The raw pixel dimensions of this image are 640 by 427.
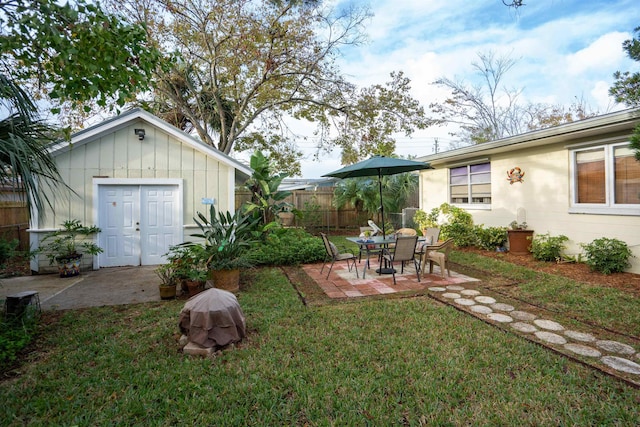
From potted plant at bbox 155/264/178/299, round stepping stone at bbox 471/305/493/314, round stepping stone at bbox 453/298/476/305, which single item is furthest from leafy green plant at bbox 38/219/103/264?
round stepping stone at bbox 471/305/493/314

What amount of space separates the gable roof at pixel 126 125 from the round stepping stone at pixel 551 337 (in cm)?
690

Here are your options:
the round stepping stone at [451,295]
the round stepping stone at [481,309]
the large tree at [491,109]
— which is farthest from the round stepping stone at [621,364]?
the large tree at [491,109]

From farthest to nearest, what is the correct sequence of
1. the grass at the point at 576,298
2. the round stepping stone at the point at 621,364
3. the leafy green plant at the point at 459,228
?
the leafy green plant at the point at 459,228
the grass at the point at 576,298
the round stepping stone at the point at 621,364

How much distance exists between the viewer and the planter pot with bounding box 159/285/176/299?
533 centimetres

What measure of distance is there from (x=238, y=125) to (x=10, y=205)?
29.6ft

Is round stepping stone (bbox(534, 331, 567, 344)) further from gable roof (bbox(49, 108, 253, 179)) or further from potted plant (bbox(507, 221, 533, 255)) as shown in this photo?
gable roof (bbox(49, 108, 253, 179))

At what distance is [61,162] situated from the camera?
740 cm

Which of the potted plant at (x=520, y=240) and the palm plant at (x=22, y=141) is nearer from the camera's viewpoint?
the palm plant at (x=22, y=141)

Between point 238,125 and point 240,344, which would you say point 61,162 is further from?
point 238,125

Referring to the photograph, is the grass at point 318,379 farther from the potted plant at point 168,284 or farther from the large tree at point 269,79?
the large tree at point 269,79

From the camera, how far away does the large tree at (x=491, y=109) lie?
20.3 m

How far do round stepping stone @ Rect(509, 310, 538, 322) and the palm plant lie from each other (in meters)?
5.30

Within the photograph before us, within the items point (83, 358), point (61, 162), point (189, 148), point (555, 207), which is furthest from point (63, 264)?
point (555, 207)

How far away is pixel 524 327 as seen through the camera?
391 cm
